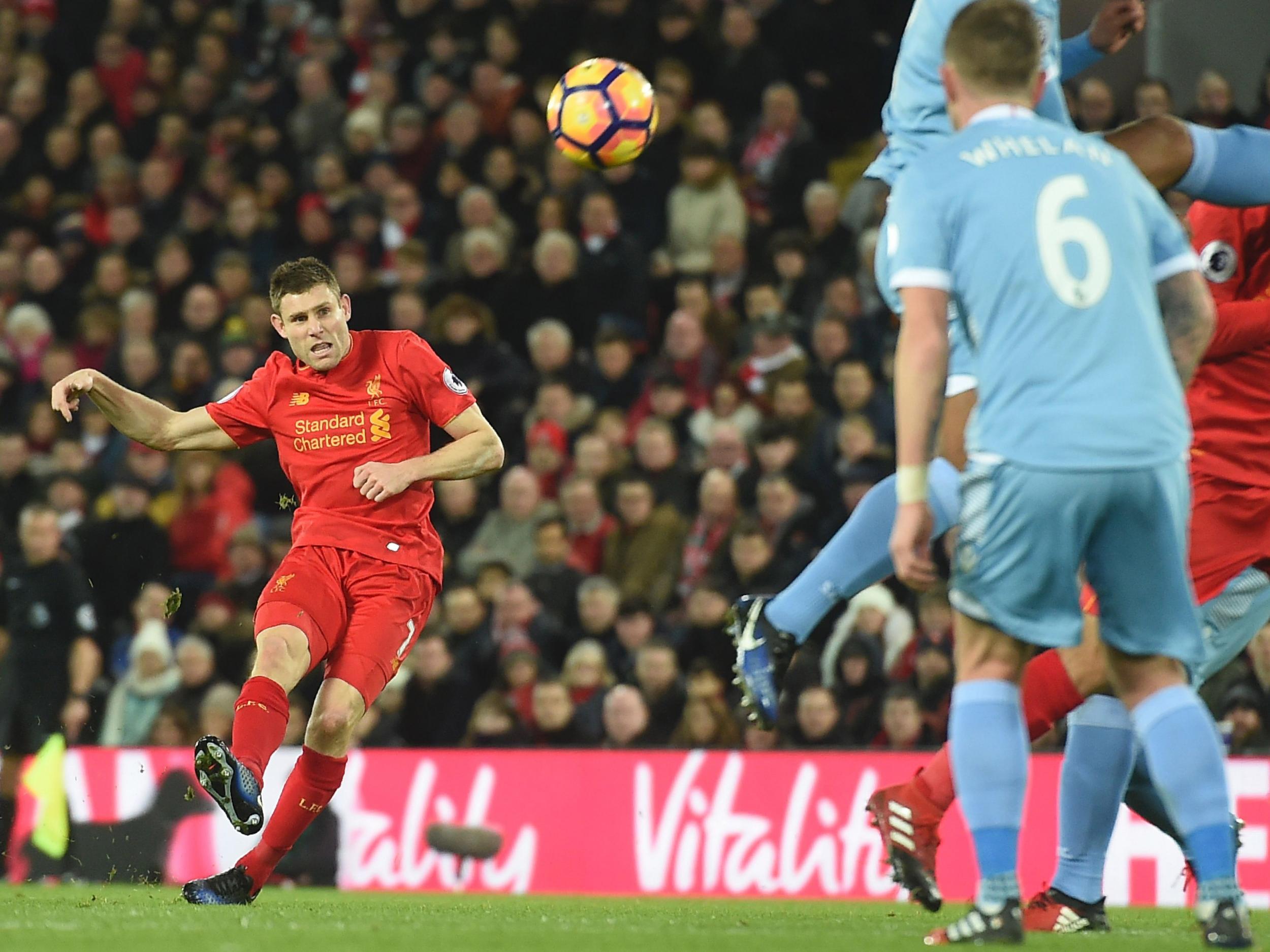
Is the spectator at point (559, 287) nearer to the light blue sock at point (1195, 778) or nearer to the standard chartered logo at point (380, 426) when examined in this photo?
the standard chartered logo at point (380, 426)

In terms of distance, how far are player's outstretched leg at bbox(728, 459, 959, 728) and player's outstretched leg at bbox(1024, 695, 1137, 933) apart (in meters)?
0.84

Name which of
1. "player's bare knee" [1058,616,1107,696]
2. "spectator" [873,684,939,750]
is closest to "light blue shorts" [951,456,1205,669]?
"player's bare knee" [1058,616,1107,696]

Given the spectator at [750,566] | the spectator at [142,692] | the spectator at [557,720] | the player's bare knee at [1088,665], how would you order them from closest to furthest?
the player's bare knee at [1088,665] < the spectator at [557,720] < the spectator at [750,566] < the spectator at [142,692]

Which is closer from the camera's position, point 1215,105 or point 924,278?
point 924,278

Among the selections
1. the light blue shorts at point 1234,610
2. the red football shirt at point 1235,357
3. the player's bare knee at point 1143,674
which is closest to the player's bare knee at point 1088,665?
the light blue shorts at point 1234,610

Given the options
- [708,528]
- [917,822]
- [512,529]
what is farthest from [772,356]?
[917,822]

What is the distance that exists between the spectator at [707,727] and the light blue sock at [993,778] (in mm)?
5376

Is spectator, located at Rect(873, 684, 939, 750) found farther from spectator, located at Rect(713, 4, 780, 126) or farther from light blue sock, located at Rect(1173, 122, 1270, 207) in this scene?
spectator, located at Rect(713, 4, 780, 126)

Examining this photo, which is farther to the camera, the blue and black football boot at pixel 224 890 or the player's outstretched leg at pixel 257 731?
the blue and black football boot at pixel 224 890

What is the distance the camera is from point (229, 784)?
560 cm

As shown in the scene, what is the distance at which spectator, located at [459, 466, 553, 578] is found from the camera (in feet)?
36.3

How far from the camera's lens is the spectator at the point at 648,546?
1070 centimetres

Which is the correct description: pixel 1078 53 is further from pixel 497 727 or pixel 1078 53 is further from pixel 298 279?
pixel 497 727

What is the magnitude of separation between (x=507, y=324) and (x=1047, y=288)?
825 centimetres
